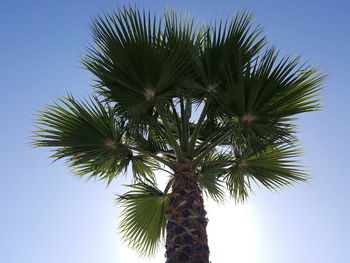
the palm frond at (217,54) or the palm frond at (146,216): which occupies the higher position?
the palm frond at (217,54)

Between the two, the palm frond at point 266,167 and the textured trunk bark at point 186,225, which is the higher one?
the palm frond at point 266,167

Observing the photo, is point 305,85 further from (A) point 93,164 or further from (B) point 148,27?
(A) point 93,164

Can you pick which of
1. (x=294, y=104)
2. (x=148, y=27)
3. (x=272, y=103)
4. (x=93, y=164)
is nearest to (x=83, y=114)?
(x=93, y=164)

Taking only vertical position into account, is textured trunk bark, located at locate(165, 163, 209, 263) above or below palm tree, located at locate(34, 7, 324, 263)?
below

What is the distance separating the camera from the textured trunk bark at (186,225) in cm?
407

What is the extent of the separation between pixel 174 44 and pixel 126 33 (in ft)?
2.29

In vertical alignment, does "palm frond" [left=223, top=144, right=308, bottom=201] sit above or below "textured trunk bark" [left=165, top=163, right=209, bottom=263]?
above

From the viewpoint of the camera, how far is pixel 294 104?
16.8ft

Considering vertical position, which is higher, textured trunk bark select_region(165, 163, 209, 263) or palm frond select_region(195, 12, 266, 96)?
palm frond select_region(195, 12, 266, 96)

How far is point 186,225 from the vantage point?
14.0 feet

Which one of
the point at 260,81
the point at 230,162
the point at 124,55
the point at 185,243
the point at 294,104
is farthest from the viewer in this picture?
the point at 230,162

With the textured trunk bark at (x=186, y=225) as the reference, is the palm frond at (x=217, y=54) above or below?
above

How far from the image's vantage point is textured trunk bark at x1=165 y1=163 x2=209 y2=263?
13.4 ft

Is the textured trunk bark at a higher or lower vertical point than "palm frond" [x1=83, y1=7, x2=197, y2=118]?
lower
